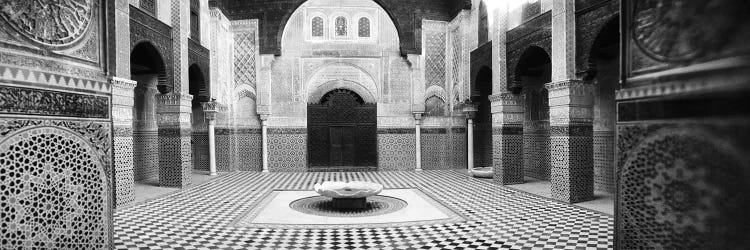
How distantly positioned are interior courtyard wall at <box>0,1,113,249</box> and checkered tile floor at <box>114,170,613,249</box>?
1.87 m

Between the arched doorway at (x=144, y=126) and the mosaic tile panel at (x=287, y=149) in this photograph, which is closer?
the arched doorway at (x=144, y=126)

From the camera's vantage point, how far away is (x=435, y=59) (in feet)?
33.5

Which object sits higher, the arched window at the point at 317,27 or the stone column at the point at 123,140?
the arched window at the point at 317,27

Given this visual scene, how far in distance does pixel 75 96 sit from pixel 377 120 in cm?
847

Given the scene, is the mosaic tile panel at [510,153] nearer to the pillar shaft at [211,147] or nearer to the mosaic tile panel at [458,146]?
the mosaic tile panel at [458,146]

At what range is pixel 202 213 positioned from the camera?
16.3ft

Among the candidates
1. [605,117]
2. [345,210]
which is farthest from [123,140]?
[605,117]

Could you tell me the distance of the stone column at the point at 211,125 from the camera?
886 cm

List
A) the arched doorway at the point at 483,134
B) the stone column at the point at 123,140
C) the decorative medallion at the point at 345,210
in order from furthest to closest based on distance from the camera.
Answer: the arched doorway at the point at 483,134 < the stone column at the point at 123,140 < the decorative medallion at the point at 345,210

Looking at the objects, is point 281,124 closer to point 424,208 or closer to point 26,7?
point 424,208

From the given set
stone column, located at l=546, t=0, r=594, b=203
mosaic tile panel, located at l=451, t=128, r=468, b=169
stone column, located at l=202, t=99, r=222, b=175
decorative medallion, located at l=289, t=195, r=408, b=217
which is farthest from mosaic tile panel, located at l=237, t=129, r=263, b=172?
stone column, located at l=546, t=0, r=594, b=203

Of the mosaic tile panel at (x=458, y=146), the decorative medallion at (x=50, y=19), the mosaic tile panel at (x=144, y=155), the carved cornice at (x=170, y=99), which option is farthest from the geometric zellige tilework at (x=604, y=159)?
the mosaic tile panel at (x=144, y=155)

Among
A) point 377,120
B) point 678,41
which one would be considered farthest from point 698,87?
point 377,120

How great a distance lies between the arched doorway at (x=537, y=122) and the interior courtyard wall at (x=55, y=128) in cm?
692
